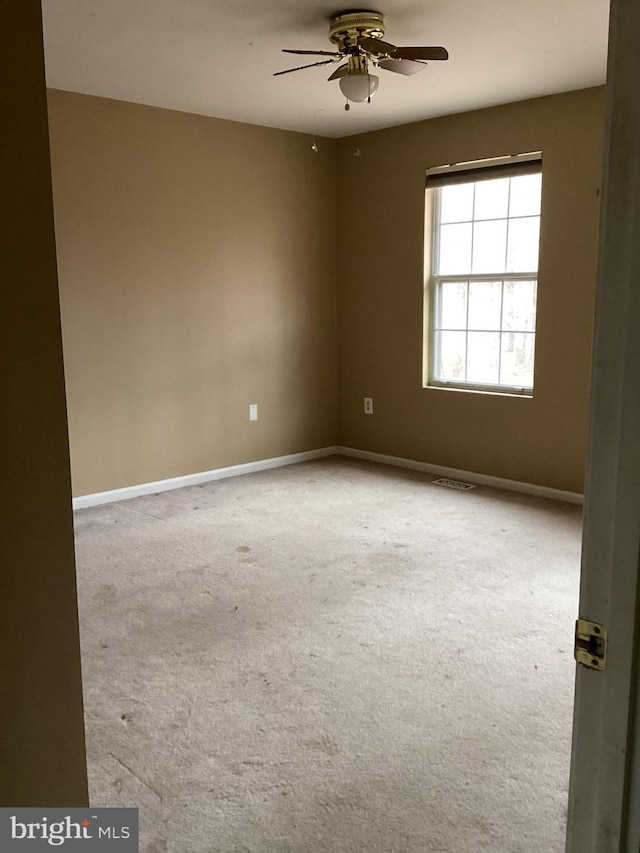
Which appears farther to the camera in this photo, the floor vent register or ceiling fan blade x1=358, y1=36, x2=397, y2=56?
the floor vent register

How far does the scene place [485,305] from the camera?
4953 mm

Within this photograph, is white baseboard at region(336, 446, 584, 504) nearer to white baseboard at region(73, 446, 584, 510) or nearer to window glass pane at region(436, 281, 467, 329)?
white baseboard at region(73, 446, 584, 510)

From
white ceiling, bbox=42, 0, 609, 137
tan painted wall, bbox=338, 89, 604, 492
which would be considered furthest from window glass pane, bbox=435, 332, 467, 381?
white ceiling, bbox=42, 0, 609, 137

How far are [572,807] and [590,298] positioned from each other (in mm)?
3825

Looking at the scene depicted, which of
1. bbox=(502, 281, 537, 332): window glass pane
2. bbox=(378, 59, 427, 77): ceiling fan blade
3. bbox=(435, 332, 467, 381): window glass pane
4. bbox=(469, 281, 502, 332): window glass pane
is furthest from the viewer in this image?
bbox=(435, 332, 467, 381): window glass pane

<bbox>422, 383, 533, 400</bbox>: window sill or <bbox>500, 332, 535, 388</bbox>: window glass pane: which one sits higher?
<bbox>500, 332, 535, 388</bbox>: window glass pane

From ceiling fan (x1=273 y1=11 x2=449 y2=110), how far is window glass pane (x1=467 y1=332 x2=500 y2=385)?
2.04 m

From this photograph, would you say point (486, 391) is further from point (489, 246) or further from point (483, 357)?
point (489, 246)

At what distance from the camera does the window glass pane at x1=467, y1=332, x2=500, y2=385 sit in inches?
195

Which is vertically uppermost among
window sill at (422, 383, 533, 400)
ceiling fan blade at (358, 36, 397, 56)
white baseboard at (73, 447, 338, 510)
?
ceiling fan blade at (358, 36, 397, 56)

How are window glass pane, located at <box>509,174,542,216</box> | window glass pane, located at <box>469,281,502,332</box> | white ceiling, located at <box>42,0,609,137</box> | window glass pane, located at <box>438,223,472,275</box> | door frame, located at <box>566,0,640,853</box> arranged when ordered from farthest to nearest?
window glass pane, located at <box>438,223,472,275</box> → window glass pane, located at <box>469,281,502,332</box> → window glass pane, located at <box>509,174,542,216</box> → white ceiling, located at <box>42,0,609,137</box> → door frame, located at <box>566,0,640,853</box>

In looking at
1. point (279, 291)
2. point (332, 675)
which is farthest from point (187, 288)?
point (332, 675)

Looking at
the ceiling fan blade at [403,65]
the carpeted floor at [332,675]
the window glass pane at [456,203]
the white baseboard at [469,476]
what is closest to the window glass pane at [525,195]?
the window glass pane at [456,203]

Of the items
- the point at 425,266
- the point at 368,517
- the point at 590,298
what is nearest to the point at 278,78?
the point at 425,266
